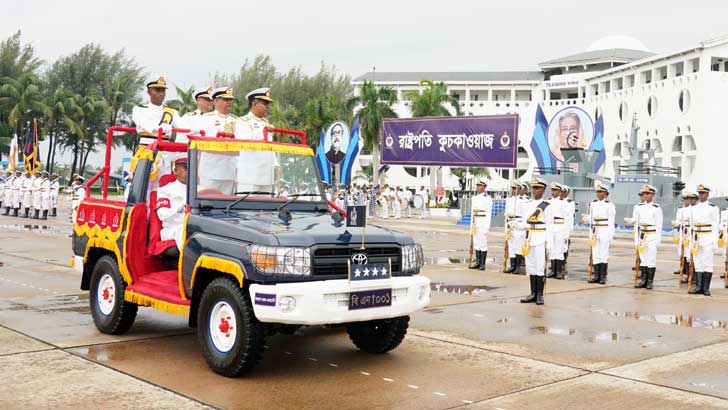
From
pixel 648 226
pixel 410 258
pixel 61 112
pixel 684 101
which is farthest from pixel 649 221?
pixel 61 112

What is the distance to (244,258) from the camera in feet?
20.9

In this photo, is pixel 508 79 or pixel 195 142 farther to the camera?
pixel 508 79

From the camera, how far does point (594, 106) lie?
2894 inches

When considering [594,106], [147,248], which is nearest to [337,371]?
[147,248]

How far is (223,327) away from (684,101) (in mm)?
58567

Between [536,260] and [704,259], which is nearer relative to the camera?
[536,260]

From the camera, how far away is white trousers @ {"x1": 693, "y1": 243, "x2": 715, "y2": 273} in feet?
44.0

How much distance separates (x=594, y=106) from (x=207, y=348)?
71.3m

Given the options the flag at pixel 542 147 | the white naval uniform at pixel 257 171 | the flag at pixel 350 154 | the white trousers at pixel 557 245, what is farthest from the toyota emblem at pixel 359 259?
the flag at pixel 542 147

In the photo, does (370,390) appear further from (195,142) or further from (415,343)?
(195,142)

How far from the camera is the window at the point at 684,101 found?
58.3 meters

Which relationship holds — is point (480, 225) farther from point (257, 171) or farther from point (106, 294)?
point (106, 294)

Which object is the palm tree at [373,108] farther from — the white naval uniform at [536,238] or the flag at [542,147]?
the white naval uniform at [536,238]

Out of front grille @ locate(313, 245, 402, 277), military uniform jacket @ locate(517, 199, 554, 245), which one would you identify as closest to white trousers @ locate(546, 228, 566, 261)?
military uniform jacket @ locate(517, 199, 554, 245)
